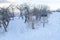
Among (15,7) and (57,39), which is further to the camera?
(15,7)

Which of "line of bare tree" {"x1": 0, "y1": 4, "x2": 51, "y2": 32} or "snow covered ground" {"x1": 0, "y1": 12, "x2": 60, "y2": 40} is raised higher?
"line of bare tree" {"x1": 0, "y1": 4, "x2": 51, "y2": 32}

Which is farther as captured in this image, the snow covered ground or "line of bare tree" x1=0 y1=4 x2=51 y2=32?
"line of bare tree" x1=0 y1=4 x2=51 y2=32

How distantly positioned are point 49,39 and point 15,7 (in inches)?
383

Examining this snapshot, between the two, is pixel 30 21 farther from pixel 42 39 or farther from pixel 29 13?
pixel 42 39

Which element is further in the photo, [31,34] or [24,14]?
[24,14]

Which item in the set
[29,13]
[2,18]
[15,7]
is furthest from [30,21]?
[2,18]

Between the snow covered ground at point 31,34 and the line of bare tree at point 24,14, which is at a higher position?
the line of bare tree at point 24,14

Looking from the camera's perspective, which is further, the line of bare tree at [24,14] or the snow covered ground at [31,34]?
the line of bare tree at [24,14]

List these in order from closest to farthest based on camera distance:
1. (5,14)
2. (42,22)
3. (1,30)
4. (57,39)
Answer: (57,39) → (5,14) → (1,30) → (42,22)

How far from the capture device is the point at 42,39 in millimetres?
17828

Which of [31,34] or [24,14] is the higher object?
[24,14]

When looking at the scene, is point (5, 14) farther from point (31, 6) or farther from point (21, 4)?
point (31, 6)

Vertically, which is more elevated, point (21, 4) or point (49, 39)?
point (21, 4)

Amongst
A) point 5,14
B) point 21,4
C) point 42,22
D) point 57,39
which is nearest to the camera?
point 57,39
